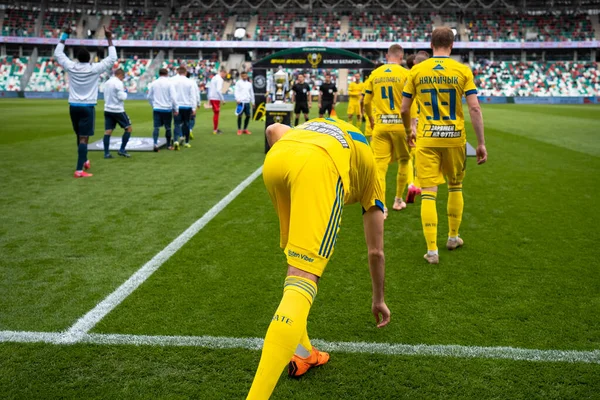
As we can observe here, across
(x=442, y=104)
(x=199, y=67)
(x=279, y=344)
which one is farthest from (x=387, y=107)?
(x=199, y=67)

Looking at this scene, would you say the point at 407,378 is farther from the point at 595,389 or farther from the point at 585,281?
the point at 585,281

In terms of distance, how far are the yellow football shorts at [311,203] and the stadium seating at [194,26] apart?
57538 millimetres

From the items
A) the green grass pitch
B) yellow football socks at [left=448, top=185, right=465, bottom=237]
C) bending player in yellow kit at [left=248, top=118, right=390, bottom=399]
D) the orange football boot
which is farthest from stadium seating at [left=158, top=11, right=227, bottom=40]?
bending player in yellow kit at [left=248, top=118, right=390, bottom=399]

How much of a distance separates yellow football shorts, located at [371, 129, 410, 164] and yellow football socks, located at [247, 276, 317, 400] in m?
4.91

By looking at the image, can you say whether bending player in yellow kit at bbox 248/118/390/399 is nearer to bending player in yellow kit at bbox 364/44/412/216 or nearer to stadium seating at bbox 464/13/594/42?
bending player in yellow kit at bbox 364/44/412/216

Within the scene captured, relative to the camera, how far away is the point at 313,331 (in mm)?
3506

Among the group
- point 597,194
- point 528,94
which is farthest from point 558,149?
point 528,94

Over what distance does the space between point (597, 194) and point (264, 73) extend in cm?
1146

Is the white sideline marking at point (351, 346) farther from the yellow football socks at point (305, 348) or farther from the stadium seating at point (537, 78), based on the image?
the stadium seating at point (537, 78)

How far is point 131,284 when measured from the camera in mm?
4348

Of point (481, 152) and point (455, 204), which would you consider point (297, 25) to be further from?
point (481, 152)

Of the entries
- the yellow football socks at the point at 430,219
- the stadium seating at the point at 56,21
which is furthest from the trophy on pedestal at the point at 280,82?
the stadium seating at the point at 56,21

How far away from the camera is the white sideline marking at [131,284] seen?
11.5ft

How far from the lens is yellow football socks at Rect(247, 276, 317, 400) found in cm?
211
